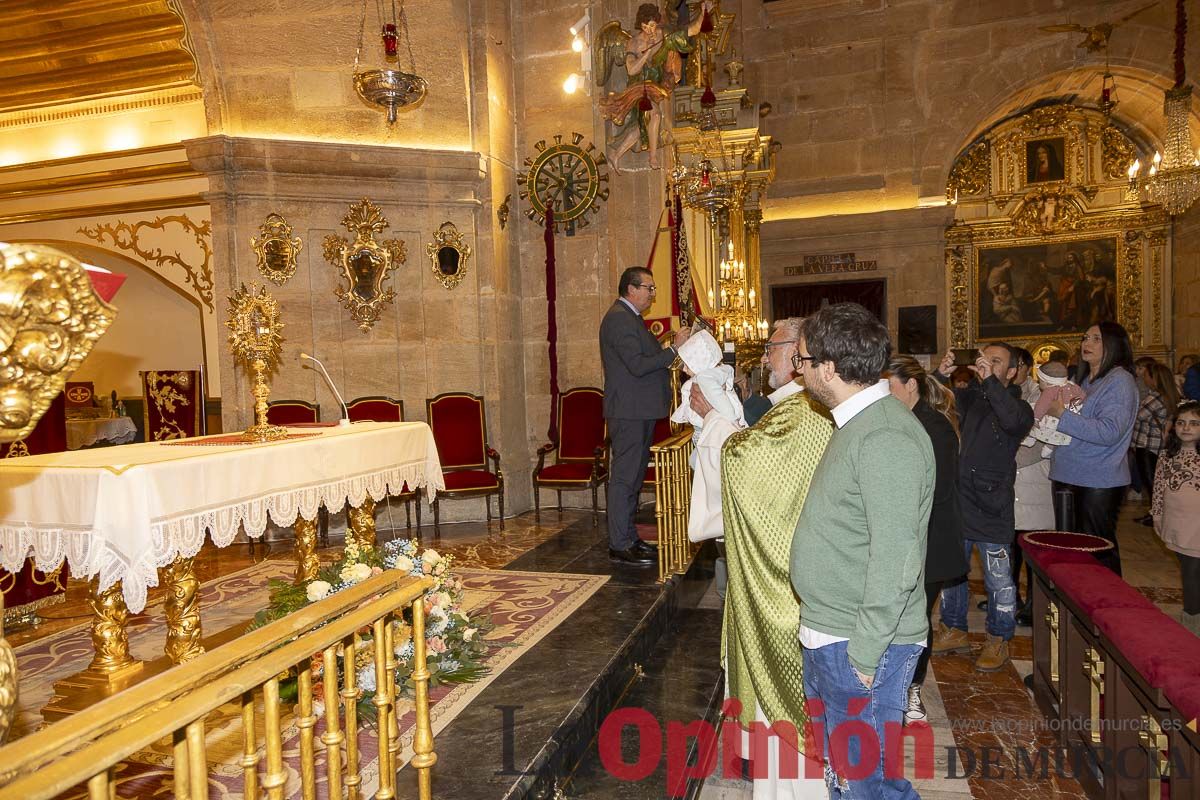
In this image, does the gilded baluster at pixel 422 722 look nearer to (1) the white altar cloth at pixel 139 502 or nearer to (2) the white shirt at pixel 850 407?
(2) the white shirt at pixel 850 407

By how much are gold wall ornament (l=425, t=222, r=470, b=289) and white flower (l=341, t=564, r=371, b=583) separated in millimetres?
4752

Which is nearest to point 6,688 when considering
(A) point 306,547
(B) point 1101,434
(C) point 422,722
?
(C) point 422,722

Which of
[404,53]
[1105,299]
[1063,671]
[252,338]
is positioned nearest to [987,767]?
[1063,671]

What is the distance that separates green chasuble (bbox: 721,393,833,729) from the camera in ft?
9.57

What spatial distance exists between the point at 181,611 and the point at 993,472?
14.4 ft

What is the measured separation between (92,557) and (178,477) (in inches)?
18.1

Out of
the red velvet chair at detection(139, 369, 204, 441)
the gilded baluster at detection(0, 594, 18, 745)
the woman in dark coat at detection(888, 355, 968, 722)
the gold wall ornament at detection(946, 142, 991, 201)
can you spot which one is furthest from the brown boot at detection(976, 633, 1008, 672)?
the gold wall ornament at detection(946, 142, 991, 201)

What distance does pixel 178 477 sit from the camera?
135 inches

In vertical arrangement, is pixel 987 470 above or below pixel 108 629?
above

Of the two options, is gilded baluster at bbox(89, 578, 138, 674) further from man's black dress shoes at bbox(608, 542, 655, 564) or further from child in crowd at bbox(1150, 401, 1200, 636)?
child in crowd at bbox(1150, 401, 1200, 636)

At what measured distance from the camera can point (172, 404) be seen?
7.41 metres

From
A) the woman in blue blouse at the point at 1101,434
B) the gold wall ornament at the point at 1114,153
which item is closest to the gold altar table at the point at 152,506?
the woman in blue blouse at the point at 1101,434

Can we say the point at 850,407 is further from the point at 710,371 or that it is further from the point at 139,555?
the point at 139,555

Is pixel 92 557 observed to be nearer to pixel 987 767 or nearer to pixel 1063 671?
pixel 987 767
